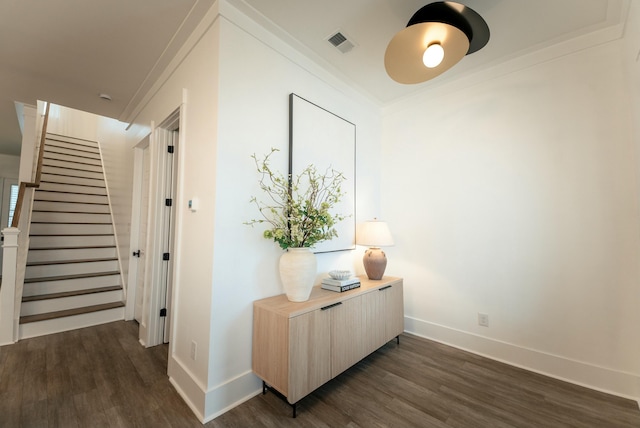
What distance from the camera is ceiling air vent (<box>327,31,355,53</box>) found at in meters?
2.16

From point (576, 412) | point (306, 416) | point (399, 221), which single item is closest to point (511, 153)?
point (399, 221)

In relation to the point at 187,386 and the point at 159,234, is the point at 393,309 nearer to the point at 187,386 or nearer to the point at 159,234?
the point at 187,386

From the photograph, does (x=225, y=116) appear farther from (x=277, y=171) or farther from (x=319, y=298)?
(x=319, y=298)

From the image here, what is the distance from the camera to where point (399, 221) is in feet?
10.6

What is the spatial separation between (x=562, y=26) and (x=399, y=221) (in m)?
2.23

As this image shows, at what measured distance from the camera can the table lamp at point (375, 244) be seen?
2.66 metres

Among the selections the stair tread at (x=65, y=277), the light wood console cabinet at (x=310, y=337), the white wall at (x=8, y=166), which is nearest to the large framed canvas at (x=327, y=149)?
the light wood console cabinet at (x=310, y=337)

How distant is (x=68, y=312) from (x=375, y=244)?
12.5ft

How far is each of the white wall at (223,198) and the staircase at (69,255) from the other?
2.07 m

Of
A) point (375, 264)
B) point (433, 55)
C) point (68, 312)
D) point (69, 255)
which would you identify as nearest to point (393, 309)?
point (375, 264)

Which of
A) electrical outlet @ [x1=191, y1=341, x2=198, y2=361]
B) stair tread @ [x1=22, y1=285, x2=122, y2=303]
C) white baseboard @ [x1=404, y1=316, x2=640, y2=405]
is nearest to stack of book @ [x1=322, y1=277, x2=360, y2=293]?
electrical outlet @ [x1=191, y1=341, x2=198, y2=361]

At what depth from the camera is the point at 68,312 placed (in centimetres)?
309

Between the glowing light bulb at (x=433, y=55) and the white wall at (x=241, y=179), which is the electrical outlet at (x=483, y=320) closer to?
the white wall at (x=241, y=179)

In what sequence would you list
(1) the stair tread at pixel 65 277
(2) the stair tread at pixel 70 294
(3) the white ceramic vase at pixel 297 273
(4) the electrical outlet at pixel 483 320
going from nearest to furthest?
(3) the white ceramic vase at pixel 297 273 < (4) the electrical outlet at pixel 483 320 < (2) the stair tread at pixel 70 294 < (1) the stair tread at pixel 65 277
